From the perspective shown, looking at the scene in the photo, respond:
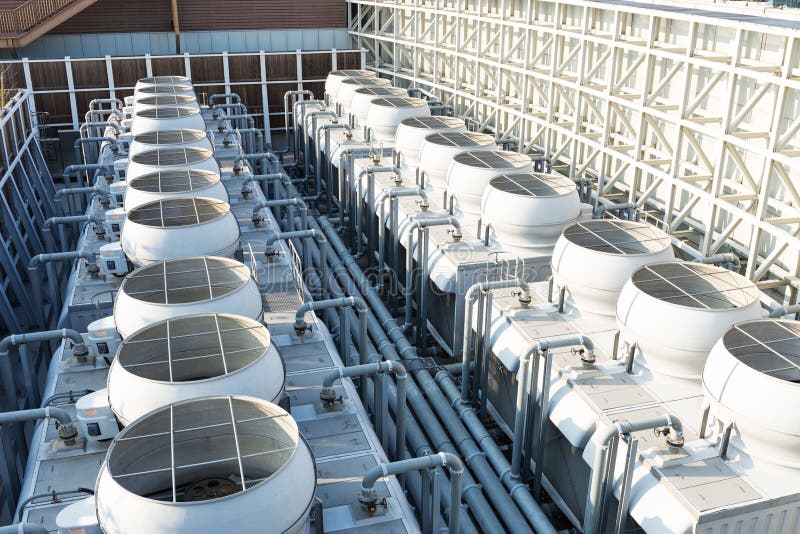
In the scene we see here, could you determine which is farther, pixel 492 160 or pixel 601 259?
pixel 492 160

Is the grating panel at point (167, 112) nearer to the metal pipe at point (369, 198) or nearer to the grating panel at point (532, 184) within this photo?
the metal pipe at point (369, 198)

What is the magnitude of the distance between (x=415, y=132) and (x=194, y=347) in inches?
651

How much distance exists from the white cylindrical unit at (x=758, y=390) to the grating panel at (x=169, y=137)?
18258 millimetres

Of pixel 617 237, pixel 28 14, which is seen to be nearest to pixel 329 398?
pixel 617 237

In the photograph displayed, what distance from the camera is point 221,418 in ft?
36.7

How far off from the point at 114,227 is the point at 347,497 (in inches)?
497

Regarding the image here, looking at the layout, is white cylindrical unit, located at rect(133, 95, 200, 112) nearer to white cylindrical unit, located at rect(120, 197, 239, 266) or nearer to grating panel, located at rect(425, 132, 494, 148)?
grating panel, located at rect(425, 132, 494, 148)

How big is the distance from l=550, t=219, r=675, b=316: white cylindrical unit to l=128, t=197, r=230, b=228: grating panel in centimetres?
817

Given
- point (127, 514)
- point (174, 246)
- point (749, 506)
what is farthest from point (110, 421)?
point (749, 506)

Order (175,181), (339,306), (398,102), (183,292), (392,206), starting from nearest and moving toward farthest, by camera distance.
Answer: (183,292)
(339,306)
(175,181)
(392,206)
(398,102)

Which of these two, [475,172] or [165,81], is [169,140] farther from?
[165,81]

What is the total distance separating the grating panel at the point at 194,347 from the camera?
12812 millimetres

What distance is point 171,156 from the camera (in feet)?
75.7

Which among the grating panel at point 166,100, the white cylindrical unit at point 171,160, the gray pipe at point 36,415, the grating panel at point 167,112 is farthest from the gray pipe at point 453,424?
the grating panel at point 166,100
